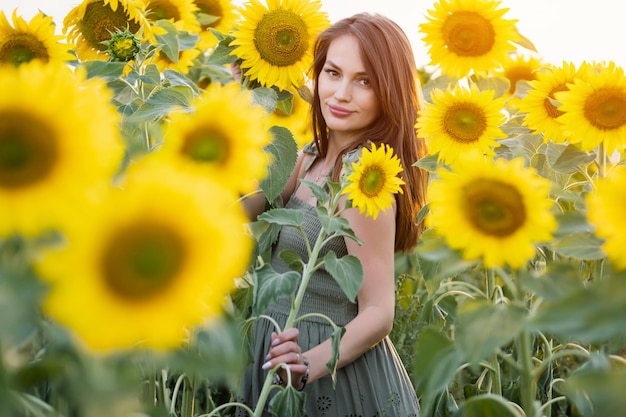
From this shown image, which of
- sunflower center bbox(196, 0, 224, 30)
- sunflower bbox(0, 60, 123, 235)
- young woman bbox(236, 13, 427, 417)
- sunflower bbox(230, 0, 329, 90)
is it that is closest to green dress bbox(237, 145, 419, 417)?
young woman bbox(236, 13, 427, 417)

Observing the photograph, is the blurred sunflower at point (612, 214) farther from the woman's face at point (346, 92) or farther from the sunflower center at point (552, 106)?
the woman's face at point (346, 92)

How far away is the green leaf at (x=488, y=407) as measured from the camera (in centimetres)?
73

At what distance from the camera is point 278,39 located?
1.60 meters

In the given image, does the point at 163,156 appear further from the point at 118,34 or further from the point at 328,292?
the point at 328,292

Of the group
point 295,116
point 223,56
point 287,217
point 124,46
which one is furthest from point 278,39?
point 287,217

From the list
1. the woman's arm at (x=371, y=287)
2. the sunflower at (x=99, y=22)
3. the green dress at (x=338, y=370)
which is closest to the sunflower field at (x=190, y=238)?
the sunflower at (x=99, y=22)

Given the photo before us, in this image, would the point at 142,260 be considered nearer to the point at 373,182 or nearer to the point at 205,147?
the point at 205,147

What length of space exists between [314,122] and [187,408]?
30.9 inches

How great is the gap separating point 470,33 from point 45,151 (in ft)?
5.00

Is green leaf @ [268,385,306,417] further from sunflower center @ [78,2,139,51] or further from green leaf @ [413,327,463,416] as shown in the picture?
sunflower center @ [78,2,139,51]

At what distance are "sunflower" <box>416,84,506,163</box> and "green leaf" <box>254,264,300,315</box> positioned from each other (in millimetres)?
504

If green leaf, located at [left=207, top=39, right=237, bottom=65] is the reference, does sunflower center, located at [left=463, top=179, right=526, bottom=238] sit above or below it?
below

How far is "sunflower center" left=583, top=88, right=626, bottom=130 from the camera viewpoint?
112 centimetres

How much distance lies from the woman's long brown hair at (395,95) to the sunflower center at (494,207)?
3.19 feet
